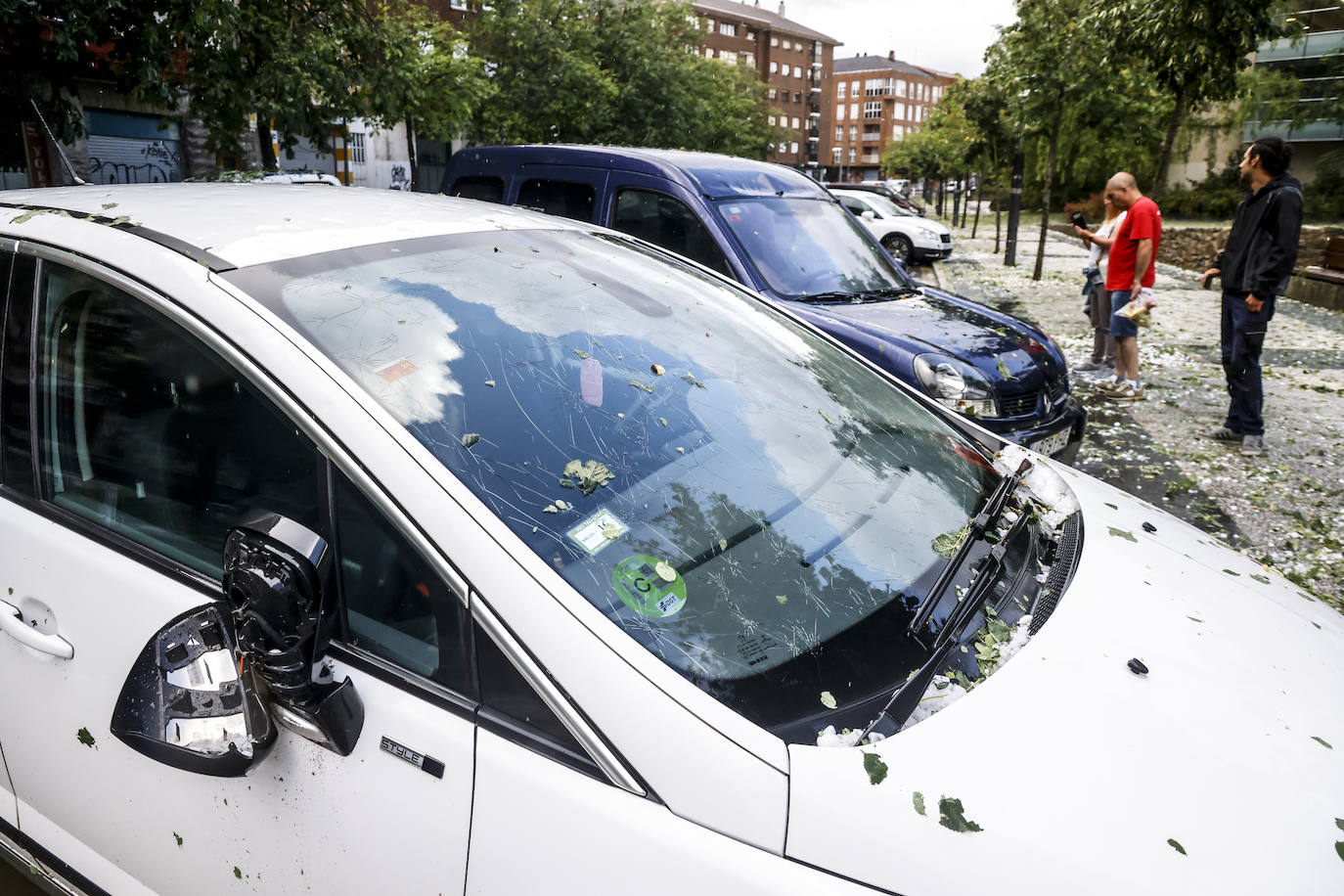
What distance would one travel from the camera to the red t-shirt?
823 centimetres

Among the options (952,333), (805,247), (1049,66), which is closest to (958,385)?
(952,333)

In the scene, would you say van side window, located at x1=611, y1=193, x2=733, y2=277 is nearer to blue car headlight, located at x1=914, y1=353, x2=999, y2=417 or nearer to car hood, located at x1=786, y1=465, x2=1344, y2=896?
blue car headlight, located at x1=914, y1=353, x2=999, y2=417

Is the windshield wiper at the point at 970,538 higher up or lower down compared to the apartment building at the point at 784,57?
lower down

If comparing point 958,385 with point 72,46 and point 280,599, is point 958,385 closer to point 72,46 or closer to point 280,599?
point 280,599

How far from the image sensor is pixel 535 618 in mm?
1355

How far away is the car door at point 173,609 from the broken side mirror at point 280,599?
0.16 metres

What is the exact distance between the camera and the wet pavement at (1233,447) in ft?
17.7

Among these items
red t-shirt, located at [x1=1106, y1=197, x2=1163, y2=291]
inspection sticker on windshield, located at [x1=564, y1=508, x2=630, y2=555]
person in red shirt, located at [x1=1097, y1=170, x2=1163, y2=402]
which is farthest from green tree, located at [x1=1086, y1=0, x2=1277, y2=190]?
inspection sticker on windshield, located at [x1=564, y1=508, x2=630, y2=555]

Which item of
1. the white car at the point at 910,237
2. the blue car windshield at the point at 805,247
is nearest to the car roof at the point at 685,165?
the blue car windshield at the point at 805,247

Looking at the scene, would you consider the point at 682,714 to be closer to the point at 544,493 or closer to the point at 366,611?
the point at 544,493

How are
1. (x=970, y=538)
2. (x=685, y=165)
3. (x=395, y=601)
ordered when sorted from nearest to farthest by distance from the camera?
(x=395, y=601), (x=970, y=538), (x=685, y=165)

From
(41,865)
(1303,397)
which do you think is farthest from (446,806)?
(1303,397)

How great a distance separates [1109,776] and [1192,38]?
11867mm

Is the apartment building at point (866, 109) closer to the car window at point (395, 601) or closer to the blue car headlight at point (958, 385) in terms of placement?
the blue car headlight at point (958, 385)
